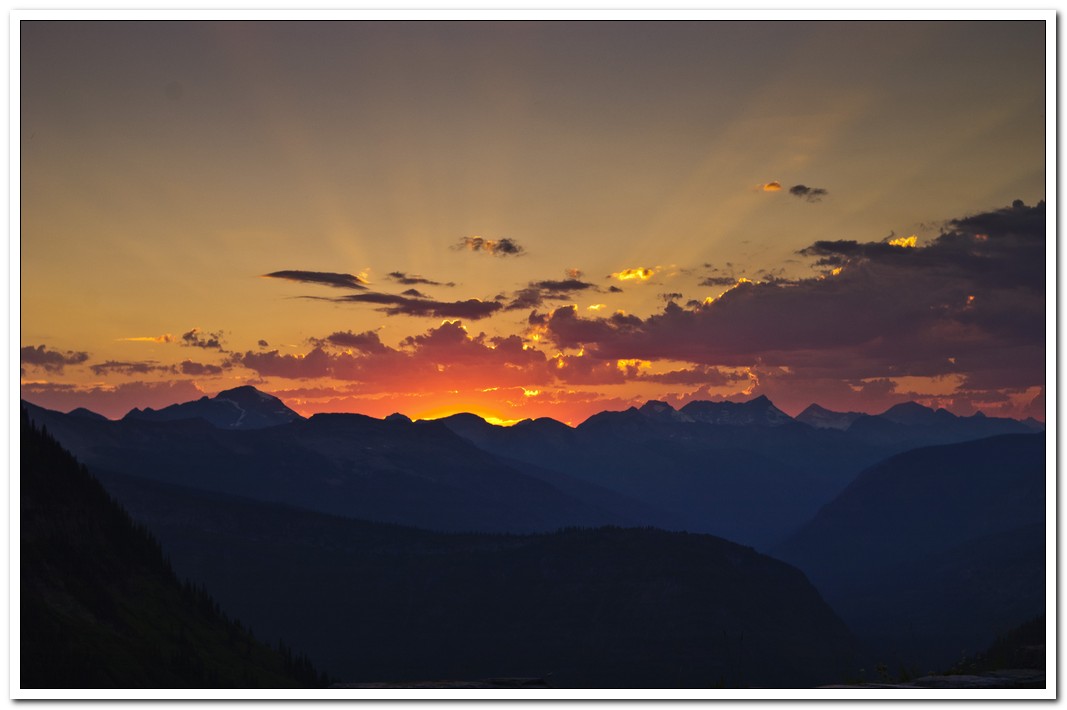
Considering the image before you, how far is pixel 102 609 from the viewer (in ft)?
139

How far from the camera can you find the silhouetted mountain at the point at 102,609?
28.9m

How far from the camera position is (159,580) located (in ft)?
175

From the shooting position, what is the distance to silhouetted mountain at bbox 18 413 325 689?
94.8ft

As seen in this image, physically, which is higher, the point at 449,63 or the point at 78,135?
the point at 449,63

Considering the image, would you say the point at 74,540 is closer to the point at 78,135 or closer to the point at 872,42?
the point at 78,135

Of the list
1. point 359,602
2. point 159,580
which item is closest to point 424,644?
point 359,602

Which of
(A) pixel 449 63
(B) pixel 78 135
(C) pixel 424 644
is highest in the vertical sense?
(A) pixel 449 63

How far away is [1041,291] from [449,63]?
716 inches

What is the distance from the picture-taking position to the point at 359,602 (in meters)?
200
